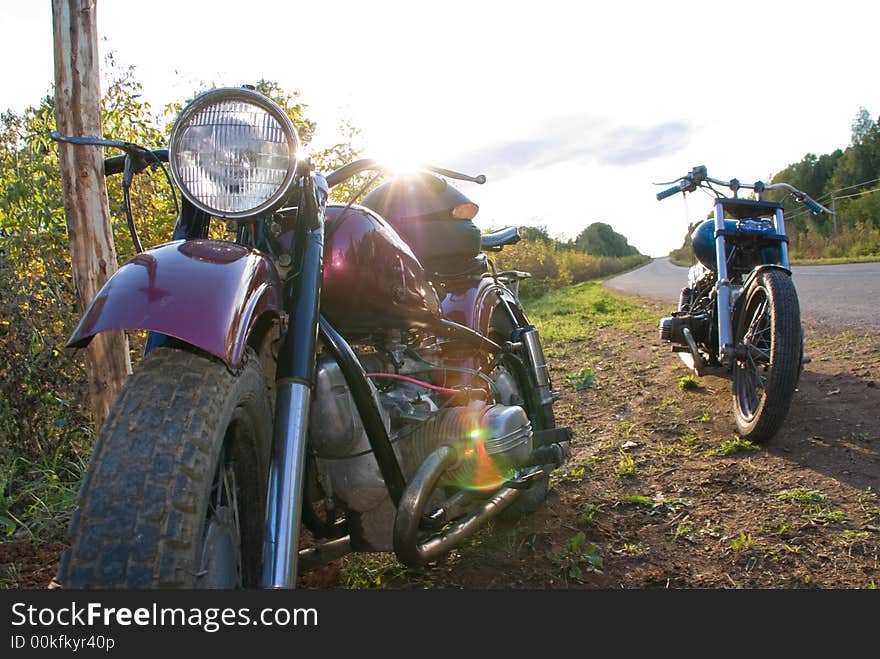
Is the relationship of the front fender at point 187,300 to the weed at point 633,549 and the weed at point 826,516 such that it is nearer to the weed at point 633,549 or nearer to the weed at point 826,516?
the weed at point 633,549

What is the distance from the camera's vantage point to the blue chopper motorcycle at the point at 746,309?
344cm

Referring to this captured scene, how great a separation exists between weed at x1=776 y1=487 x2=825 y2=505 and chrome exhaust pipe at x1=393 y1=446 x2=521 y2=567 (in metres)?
1.61

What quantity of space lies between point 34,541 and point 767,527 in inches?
121

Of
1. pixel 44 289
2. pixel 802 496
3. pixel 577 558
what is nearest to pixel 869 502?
pixel 802 496

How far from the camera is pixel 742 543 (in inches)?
101

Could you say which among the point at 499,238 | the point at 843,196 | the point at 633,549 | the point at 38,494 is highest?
the point at 843,196

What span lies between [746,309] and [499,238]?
5.43 feet

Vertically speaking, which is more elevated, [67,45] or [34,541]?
[67,45]

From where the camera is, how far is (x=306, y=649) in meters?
1.25

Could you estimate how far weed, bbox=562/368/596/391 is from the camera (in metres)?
5.57

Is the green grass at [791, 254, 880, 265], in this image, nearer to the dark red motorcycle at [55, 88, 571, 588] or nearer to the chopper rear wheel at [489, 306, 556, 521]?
the chopper rear wheel at [489, 306, 556, 521]

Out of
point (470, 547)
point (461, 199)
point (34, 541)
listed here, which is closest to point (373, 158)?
point (461, 199)

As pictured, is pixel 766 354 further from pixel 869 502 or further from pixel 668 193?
pixel 668 193

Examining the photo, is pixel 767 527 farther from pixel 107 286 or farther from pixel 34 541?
pixel 34 541
